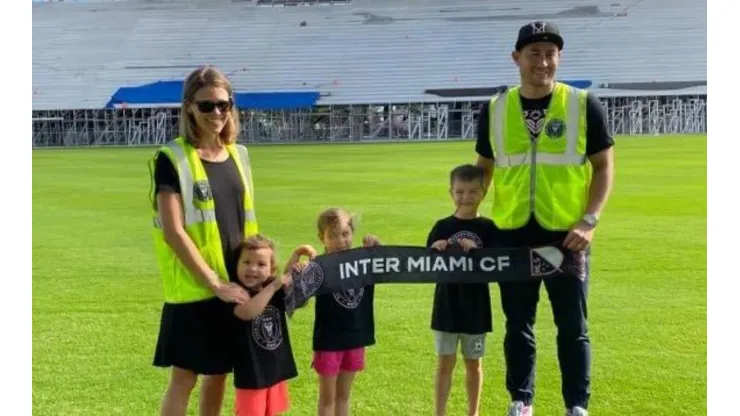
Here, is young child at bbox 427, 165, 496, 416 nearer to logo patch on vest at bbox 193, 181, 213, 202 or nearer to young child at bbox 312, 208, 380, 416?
young child at bbox 312, 208, 380, 416

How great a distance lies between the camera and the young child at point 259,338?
12.4ft

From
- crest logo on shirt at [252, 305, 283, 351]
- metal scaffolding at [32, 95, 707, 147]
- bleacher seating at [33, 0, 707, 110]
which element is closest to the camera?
crest logo on shirt at [252, 305, 283, 351]

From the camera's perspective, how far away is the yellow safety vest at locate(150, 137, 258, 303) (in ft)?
11.9

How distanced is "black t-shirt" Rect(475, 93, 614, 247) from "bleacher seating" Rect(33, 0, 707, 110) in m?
42.9

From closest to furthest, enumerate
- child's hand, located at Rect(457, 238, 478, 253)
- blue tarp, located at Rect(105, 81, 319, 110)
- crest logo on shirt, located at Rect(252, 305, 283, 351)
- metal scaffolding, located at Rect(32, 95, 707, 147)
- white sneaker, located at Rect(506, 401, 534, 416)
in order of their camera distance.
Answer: crest logo on shirt, located at Rect(252, 305, 283, 351) → child's hand, located at Rect(457, 238, 478, 253) → white sneaker, located at Rect(506, 401, 534, 416) → blue tarp, located at Rect(105, 81, 319, 110) → metal scaffolding, located at Rect(32, 95, 707, 147)

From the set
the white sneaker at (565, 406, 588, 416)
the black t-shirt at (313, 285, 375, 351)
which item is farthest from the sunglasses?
the white sneaker at (565, 406, 588, 416)

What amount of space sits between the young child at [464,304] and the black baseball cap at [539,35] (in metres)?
0.70

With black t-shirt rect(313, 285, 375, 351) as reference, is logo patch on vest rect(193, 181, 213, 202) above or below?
above

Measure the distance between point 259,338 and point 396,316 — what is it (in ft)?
9.95

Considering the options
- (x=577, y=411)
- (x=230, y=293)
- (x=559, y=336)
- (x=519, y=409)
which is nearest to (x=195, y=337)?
(x=230, y=293)

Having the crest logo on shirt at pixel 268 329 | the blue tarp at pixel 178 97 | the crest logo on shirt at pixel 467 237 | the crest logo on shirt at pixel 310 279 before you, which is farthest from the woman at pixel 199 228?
the blue tarp at pixel 178 97

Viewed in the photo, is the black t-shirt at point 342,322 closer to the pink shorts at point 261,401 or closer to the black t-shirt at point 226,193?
the pink shorts at point 261,401

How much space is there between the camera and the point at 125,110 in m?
47.1

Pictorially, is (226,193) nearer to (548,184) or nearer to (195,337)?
(195,337)
